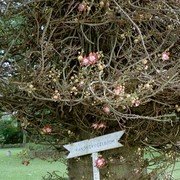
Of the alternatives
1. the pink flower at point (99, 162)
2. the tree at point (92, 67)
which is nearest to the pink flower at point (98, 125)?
the tree at point (92, 67)

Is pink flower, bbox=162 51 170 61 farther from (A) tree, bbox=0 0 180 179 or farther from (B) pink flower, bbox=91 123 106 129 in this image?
(B) pink flower, bbox=91 123 106 129

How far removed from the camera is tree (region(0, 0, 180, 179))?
1513mm

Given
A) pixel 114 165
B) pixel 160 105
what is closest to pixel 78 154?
pixel 114 165

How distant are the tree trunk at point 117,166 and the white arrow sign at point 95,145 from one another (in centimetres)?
6

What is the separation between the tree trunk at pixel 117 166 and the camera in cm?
188

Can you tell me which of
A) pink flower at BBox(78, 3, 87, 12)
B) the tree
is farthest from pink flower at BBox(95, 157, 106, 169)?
pink flower at BBox(78, 3, 87, 12)

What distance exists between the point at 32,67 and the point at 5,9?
220mm

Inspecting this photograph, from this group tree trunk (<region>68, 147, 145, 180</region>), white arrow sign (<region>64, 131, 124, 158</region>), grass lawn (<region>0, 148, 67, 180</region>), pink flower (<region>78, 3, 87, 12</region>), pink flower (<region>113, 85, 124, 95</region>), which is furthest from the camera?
grass lawn (<region>0, 148, 67, 180</region>)

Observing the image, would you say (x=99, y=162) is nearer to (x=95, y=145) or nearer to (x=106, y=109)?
(x=95, y=145)

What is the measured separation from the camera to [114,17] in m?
1.58

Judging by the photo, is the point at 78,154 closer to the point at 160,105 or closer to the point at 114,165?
the point at 114,165

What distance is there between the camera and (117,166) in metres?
1.89

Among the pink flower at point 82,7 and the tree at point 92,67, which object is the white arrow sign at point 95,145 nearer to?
the tree at point 92,67

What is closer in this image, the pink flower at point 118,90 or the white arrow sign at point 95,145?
the pink flower at point 118,90
